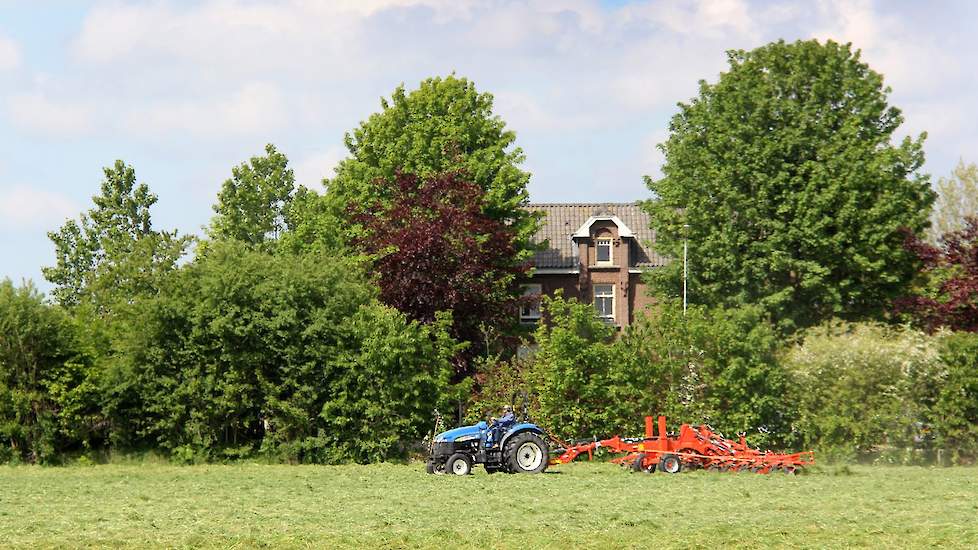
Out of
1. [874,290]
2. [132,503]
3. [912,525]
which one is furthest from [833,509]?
[874,290]

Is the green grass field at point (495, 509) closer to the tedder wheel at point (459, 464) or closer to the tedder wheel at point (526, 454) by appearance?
the tedder wheel at point (459, 464)

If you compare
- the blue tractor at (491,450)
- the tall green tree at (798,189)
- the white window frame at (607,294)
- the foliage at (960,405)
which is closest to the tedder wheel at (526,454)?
the blue tractor at (491,450)

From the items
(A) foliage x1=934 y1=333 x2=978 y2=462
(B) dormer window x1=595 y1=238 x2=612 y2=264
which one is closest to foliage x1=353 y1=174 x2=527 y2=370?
(A) foliage x1=934 y1=333 x2=978 y2=462

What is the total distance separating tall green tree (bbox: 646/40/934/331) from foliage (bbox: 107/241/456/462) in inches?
641

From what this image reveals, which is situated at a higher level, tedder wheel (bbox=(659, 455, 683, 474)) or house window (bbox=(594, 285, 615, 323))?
house window (bbox=(594, 285, 615, 323))

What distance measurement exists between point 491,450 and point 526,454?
0.77 m

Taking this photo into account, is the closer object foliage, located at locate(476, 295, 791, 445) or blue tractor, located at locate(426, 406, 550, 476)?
blue tractor, located at locate(426, 406, 550, 476)

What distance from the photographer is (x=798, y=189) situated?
1838 inches

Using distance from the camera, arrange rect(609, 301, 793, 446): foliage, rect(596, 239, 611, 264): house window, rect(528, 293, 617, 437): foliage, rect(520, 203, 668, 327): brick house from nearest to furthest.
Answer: rect(609, 301, 793, 446): foliage, rect(528, 293, 617, 437): foliage, rect(520, 203, 668, 327): brick house, rect(596, 239, 611, 264): house window

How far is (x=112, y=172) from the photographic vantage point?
71812 millimetres

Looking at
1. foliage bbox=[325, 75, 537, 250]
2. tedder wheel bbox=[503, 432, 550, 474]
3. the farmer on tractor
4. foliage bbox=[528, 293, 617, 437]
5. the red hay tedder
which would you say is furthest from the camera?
foliage bbox=[325, 75, 537, 250]

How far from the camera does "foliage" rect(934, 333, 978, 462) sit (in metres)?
31.6

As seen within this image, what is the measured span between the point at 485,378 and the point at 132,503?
1516cm

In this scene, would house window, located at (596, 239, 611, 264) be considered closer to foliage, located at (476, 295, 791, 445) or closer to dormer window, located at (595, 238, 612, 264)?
dormer window, located at (595, 238, 612, 264)
